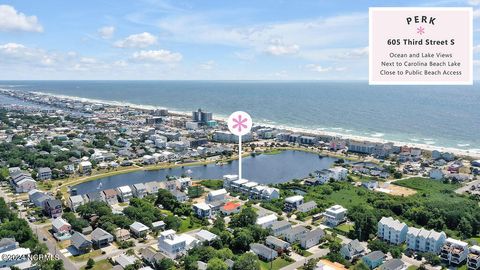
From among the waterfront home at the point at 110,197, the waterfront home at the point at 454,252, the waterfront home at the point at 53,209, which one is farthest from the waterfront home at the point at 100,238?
the waterfront home at the point at 454,252

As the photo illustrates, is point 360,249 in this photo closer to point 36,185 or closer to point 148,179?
point 148,179

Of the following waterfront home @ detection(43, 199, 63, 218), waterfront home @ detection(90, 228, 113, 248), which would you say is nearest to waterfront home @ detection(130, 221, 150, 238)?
waterfront home @ detection(90, 228, 113, 248)

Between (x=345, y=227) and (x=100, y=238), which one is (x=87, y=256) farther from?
(x=345, y=227)

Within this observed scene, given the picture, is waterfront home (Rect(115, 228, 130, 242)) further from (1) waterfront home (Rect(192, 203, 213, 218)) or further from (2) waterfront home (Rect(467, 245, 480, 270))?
(2) waterfront home (Rect(467, 245, 480, 270))

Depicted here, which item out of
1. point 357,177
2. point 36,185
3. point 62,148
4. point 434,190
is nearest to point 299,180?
point 357,177

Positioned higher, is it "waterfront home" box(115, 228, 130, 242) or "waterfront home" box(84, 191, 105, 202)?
"waterfront home" box(84, 191, 105, 202)

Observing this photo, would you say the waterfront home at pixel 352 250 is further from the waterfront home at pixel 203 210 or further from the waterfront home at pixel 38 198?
the waterfront home at pixel 38 198

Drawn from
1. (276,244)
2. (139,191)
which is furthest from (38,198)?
(276,244)
